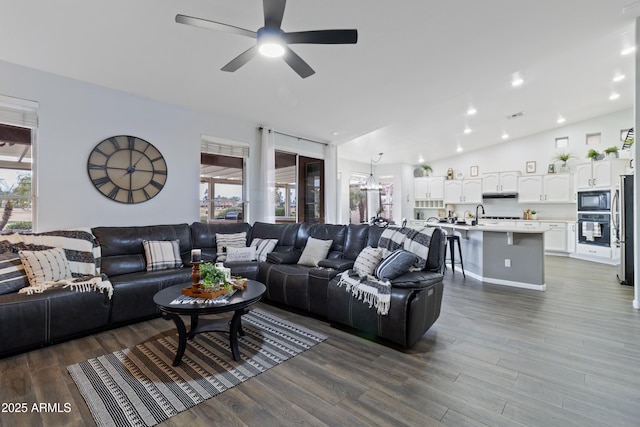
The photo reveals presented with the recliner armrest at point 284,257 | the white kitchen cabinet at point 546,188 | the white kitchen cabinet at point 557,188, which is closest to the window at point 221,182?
the recliner armrest at point 284,257

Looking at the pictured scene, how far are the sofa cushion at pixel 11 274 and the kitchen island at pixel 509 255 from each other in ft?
19.0

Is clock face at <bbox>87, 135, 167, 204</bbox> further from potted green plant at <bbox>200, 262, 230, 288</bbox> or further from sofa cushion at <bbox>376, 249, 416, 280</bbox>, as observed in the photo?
sofa cushion at <bbox>376, 249, 416, 280</bbox>

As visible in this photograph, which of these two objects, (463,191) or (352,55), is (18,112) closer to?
(352,55)

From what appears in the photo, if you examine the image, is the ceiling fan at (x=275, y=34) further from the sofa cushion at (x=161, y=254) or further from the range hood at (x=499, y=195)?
the range hood at (x=499, y=195)

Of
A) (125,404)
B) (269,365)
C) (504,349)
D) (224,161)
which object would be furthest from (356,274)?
(224,161)

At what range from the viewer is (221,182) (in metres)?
5.21

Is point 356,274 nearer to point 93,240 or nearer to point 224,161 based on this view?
point 93,240

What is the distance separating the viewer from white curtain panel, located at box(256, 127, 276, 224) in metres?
5.49

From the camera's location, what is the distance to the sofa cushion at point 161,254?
3.59 meters

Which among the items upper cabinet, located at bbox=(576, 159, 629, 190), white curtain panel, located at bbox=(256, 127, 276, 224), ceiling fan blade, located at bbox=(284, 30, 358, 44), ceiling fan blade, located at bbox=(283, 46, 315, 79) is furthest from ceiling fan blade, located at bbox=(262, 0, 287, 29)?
upper cabinet, located at bbox=(576, 159, 629, 190)

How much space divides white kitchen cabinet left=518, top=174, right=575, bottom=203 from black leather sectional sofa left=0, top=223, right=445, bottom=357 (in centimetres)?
665

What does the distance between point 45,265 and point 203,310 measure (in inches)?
76.3

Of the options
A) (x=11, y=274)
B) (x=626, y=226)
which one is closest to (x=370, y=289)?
(x=11, y=274)

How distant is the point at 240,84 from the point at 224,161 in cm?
177
